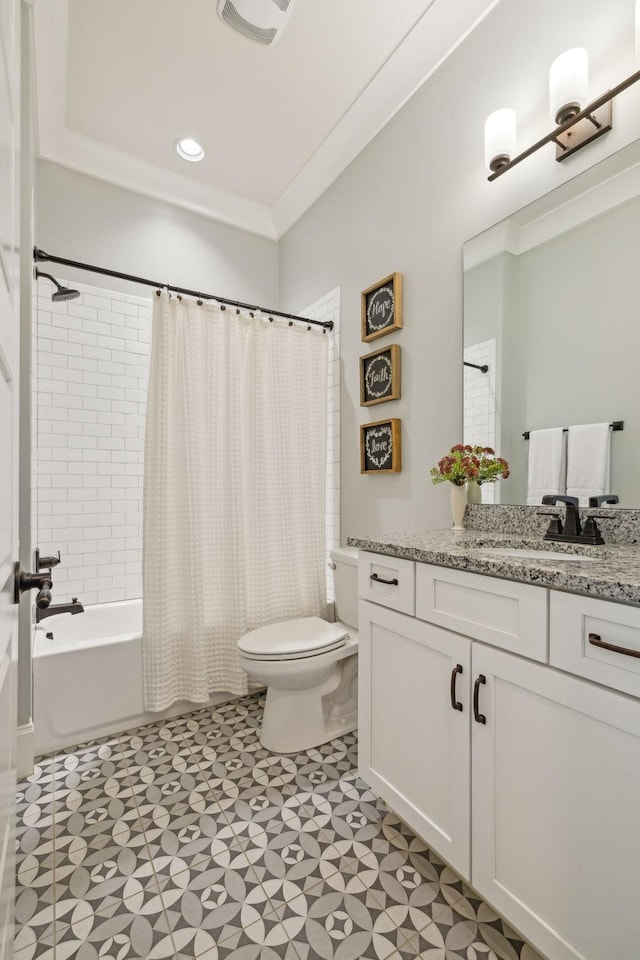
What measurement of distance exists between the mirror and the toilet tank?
76cm

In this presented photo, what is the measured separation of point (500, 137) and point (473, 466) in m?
1.11

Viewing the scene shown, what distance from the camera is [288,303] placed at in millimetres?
2996

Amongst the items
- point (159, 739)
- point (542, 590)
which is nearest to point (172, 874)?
point (159, 739)

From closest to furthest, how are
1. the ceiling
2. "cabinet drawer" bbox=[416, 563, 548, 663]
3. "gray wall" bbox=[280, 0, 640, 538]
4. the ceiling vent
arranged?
"cabinet drawer" bbox=[416, 563, 548, 663] < "gray wall" bbox=[280, 0, 640, 538] < the ceiling vent < the ceiling

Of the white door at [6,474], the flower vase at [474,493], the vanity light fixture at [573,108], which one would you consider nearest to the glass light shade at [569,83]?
the vanity light fixture at [573,108]

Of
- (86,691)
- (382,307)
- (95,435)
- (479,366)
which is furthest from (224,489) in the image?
(479,366)

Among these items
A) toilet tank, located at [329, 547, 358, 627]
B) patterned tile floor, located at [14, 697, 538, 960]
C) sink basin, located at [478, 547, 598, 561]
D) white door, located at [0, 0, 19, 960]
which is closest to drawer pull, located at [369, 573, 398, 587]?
sink basin, located at [478, 547, 598, 561]

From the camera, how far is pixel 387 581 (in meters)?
1.33

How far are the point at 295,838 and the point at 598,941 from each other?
2.77 feet

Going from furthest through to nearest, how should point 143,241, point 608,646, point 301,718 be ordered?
point 143,241 < point 301,718 < point 608,646

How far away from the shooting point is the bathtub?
1.81 metres

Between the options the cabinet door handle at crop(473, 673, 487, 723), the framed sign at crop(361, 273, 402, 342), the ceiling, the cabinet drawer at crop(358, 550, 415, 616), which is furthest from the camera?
the framed sign at crop(361, 273, 402, 342)

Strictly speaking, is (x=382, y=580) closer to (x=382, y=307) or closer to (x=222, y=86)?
(x=382, y=307)

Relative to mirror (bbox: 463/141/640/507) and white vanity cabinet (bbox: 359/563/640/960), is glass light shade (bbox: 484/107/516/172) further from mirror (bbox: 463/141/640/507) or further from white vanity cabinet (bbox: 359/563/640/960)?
white vanity cabinet (bbox: 359/563/640/960)
